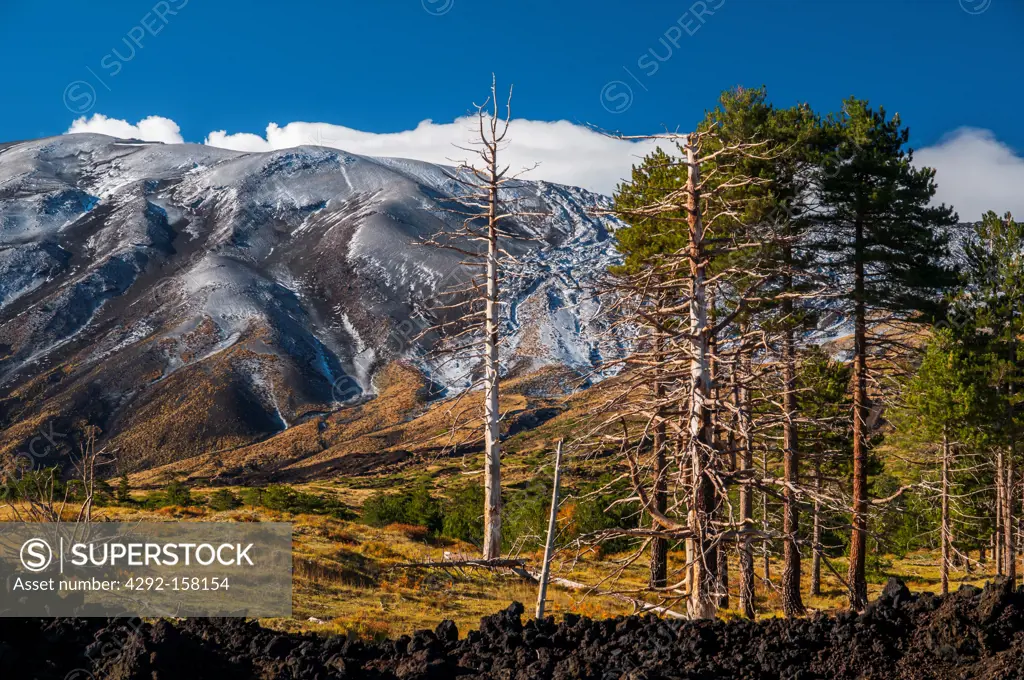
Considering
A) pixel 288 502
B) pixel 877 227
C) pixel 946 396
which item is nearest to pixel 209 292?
pixel 288 502

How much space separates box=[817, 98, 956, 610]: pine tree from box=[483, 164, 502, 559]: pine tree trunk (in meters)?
7.01

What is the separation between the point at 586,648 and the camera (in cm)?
744

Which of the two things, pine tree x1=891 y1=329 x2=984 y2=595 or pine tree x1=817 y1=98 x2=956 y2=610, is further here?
pine tree x1=891 y1=329 x2=984 y2=595

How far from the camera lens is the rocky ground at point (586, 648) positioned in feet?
21.6

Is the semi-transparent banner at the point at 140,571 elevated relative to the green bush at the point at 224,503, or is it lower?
lower

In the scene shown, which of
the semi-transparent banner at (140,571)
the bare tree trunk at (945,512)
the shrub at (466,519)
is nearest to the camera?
the semi-transparent banner at (140,571)

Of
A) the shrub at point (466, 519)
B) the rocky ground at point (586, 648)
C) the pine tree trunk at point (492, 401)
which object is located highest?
the pine tree trunk at point (492, 401)

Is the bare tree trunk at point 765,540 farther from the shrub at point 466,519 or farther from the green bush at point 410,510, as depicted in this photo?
the green bush at point 410,510

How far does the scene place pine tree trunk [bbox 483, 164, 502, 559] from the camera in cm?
1493

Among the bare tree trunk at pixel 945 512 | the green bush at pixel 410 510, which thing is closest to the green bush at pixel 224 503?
the green bush at pixel 410 510

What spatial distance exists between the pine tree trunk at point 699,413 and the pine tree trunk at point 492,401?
6.38 meters

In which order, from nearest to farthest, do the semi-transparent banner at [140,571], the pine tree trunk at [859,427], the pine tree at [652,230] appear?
the semi-transparent banner at [140,571]
the pine tree trunk at [859,427]
the pine tree at [652,230]

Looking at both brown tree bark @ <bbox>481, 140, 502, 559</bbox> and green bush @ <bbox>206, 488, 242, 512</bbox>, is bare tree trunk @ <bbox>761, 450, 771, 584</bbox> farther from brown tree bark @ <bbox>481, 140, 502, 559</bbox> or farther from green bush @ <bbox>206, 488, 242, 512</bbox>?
green bush @ <bbox>206, 488, 242, 512</bbox>

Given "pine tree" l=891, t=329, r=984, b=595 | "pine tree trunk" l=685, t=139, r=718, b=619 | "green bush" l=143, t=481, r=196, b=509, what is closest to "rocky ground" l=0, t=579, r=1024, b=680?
"pine tree trunk" l=685, t=139, r=718, b=619
